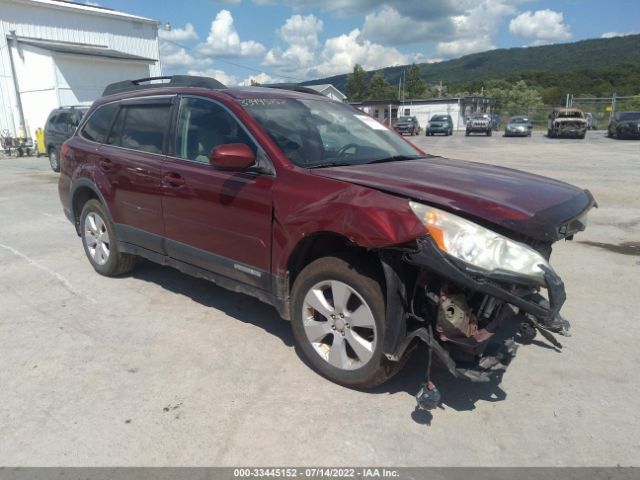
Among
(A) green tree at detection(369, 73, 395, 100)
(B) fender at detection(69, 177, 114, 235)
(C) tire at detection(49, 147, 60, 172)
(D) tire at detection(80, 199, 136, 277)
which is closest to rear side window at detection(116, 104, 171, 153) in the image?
(B) fender at detection(69, 177, 114, 235)

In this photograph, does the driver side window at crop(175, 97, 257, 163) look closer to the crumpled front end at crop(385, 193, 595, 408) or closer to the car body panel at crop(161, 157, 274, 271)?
the car body panel at crop(161, 157, 274, 271)

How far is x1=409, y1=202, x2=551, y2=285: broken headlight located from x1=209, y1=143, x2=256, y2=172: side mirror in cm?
129

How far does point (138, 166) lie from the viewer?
4.36 meters

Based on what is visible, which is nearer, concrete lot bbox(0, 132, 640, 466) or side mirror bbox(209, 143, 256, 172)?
concrete lot bbox(0, 132, 640, 466)

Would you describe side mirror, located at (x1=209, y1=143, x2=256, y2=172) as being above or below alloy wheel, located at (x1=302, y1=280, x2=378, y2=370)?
above

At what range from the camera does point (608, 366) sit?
3418mm

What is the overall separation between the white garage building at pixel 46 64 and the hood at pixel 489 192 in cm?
2414

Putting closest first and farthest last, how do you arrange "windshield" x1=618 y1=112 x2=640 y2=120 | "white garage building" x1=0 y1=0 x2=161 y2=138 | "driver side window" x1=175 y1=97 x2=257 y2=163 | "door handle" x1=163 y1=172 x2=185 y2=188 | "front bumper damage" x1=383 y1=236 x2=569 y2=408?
"front bumper damage" x1=383 y1=236 x2=569 y2=408 → "driver side window" x1=175 y1=97 x2=257 y2=163 → "door handle" x1=163 y1=172 x2=185 y2=188 → "white garage building" x1=0 y1=0 x2=161 y2=138 → "windshield" x1=618 y1=112 x2=640 y2=120

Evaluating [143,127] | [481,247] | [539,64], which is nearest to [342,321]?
[481,247]

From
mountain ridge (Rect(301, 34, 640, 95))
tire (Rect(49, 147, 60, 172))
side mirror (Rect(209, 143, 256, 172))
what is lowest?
tire (Rect(49, 147, 60, 172))

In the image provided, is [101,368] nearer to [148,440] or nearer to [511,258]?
[148,440]

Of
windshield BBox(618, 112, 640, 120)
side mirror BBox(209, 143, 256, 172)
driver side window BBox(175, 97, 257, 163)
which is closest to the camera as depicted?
side mirror BBox(209, 143, 256, 172)

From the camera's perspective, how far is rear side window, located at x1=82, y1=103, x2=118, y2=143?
5.04 m

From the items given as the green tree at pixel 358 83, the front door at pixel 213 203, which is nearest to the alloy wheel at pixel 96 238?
the front door at pixel 213 203
